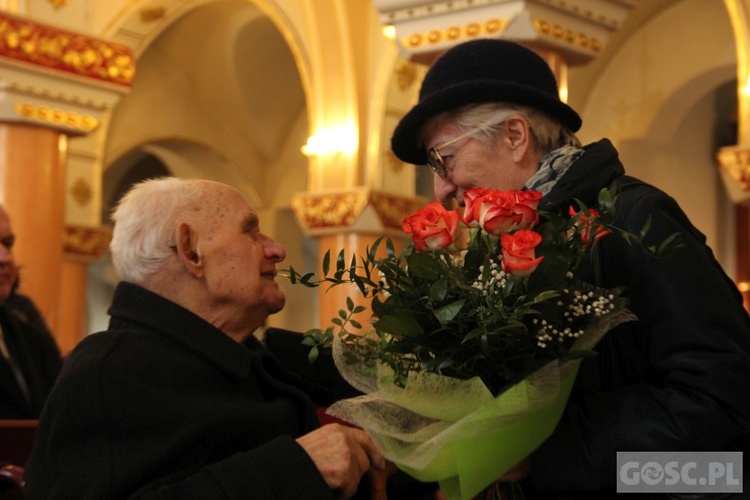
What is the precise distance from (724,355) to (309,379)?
1384 millimetres

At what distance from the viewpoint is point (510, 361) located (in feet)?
6.72

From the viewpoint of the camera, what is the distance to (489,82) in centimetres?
243

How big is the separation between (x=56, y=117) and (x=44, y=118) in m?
0.14

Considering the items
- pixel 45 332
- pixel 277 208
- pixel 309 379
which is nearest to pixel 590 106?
pixel 277 208

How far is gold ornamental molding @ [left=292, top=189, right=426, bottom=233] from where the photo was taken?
10992 mm

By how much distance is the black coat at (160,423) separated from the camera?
2.44 m

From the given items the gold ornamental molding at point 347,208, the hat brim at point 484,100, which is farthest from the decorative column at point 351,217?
the hat brim at point 484,100

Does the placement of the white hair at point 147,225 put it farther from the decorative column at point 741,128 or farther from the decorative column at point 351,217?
the decorative column at point 351,217

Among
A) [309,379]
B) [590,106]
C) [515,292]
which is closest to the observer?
[515,292]

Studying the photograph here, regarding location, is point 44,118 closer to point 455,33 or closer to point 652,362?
point 455,33

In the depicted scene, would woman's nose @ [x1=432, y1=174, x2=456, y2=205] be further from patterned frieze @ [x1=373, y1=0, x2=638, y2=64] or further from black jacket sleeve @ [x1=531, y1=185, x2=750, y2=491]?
patterned frieze @ [x1=373, y1=0, x2=638, y2=64]

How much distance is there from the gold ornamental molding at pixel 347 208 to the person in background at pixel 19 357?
6.02 m

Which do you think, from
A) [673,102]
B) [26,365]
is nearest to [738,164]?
[673,102]

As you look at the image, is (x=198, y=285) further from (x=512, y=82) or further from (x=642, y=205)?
(x=642, y=205)
